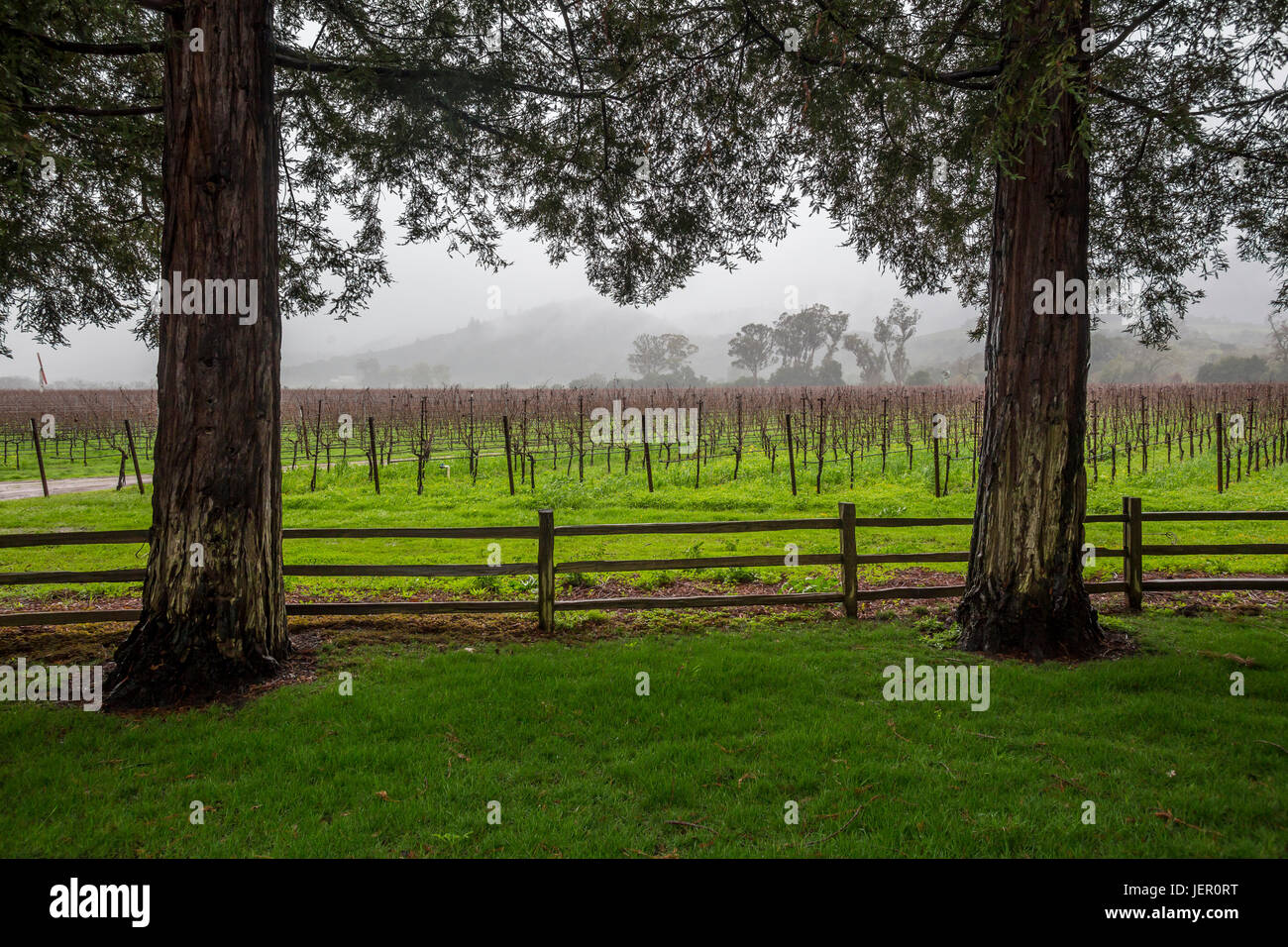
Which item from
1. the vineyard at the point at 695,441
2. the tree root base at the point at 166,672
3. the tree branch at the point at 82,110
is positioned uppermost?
the tree branch at the point at 82,110

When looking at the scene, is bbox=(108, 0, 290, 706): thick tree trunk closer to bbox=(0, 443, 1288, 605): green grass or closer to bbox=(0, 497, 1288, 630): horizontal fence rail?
bbox=(0, 497, 1288, 630): horizontal fence rail

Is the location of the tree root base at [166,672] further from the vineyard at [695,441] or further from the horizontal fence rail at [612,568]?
the vineyard at [695,441]

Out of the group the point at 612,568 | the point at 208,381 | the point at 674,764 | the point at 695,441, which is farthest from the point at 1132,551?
the point at 695,441

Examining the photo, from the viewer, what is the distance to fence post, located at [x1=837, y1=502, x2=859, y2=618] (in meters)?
6.98

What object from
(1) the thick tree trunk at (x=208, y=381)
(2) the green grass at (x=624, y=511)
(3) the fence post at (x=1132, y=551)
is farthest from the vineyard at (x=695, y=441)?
(1) the thick tree trunk at (x=208, y=381)

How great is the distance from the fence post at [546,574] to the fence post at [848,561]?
3023mm

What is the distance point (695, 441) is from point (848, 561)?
71.7ft

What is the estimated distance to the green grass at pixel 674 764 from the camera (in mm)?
3295

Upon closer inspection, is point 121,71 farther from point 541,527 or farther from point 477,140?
point 541,527

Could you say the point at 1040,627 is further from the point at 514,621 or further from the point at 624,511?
the point at 624,511

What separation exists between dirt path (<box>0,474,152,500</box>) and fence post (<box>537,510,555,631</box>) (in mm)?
18034

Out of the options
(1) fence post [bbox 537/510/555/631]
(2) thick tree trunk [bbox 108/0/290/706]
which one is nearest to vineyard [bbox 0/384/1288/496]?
(1) fence post [bbox 537/510/555/631]

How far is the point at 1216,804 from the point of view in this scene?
3.45 metres
